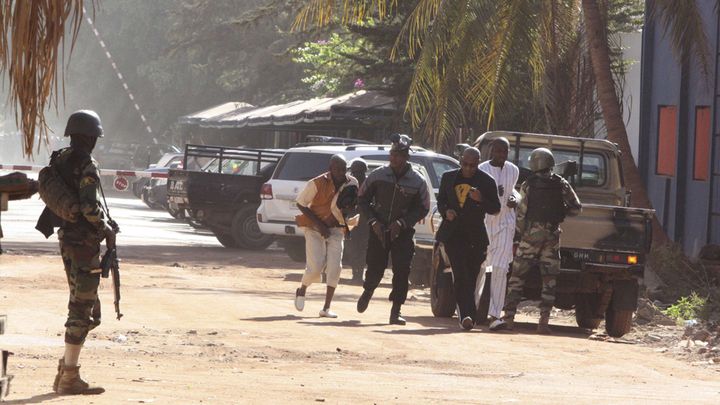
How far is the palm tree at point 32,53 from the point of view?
667 centimetres

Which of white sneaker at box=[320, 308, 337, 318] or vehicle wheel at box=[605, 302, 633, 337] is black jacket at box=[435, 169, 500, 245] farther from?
vehicle wheel at box=[605, 302, 633, 337]

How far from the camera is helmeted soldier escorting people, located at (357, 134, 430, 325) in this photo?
14.4 m

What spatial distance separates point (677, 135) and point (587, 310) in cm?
963

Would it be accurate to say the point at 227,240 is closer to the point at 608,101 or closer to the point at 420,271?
the point at 420,271

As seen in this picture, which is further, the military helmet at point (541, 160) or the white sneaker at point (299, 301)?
the white sneaker at point (299, 301)

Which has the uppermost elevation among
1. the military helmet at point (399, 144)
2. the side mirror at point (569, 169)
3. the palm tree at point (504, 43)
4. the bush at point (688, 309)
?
the palm tree at point (504, 43)

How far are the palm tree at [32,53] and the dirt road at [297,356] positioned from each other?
2.41 metres

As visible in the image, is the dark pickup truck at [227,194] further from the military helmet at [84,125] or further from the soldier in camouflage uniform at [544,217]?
the military helmet at [84,125]

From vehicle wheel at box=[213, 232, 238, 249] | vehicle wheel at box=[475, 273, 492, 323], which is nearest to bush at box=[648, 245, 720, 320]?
vehicle wheel at box=[475, 273, 492, 323]

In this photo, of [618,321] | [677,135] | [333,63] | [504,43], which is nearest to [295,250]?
[504,43]

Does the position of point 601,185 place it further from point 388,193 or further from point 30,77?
point 30,77

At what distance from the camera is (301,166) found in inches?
911

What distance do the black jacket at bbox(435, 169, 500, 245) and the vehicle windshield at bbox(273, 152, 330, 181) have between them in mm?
8596

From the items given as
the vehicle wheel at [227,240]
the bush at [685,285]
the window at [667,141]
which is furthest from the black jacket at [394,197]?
the vehicle wheel at [227,240]
